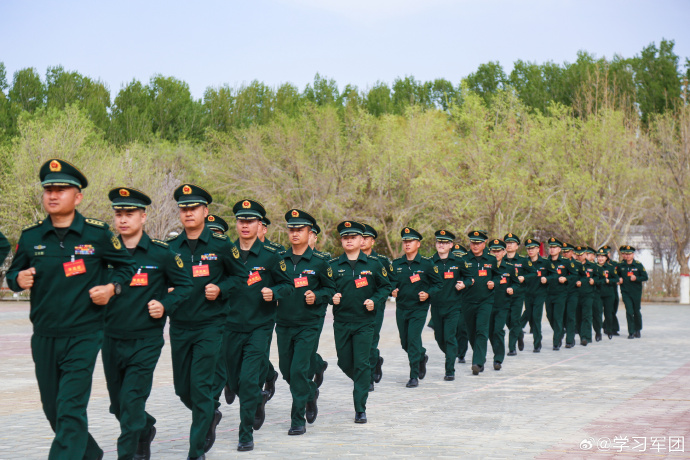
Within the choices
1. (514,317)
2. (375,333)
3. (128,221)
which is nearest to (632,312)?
(514,317)

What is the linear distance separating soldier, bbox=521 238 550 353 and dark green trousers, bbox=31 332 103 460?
1314 centimetres

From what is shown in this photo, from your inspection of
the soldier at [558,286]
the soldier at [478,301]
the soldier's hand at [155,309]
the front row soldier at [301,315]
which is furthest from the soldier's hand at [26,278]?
the soldier at [558,286]

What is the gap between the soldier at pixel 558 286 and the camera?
18453mm

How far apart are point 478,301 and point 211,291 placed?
7.84 m

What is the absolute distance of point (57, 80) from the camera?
6378cm

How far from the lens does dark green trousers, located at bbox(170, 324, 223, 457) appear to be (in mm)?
7363

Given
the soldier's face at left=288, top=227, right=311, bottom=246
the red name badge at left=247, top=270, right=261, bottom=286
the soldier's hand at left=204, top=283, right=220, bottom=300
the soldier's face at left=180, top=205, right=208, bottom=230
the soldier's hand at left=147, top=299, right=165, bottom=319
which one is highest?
the soldier's face at left=180, top=205, right=208, bottom=230

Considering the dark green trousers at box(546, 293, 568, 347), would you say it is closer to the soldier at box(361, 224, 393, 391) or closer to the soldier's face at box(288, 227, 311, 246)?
the soldier at box(361, 224, 393, 391)

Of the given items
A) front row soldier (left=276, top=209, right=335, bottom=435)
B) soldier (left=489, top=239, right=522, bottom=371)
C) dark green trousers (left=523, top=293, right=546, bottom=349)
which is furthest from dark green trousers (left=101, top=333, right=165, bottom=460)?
dark green trousers (left=523, top=293, right=546, bottom=349)

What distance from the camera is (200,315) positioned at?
→ 297 inches

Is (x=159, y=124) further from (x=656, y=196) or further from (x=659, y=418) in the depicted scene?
(x=659, y=418)

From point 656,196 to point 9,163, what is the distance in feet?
101

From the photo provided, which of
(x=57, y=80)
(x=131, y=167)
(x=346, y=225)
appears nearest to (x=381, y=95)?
(x=57, y=80)

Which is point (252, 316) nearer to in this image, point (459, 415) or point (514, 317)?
point (459, 415)
